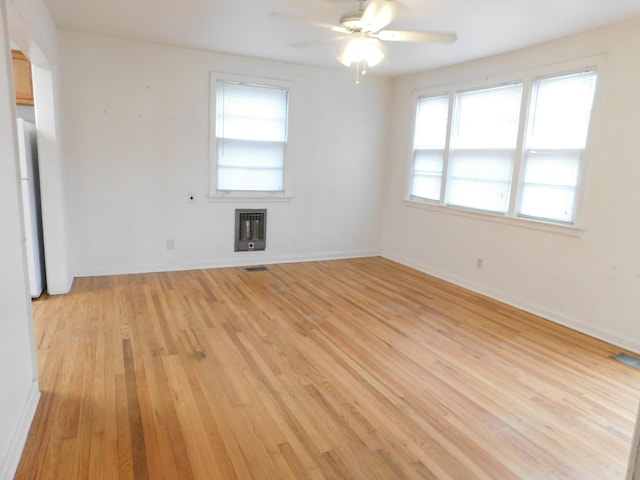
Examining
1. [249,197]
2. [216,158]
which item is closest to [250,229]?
[249,197]

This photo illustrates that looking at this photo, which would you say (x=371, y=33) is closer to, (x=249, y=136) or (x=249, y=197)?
(x=249, y=136)

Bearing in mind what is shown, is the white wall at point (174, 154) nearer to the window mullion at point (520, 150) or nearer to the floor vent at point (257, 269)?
the floor vent at point (257, 269)

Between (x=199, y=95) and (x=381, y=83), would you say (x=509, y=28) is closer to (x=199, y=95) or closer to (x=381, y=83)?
(x=381, y=83)

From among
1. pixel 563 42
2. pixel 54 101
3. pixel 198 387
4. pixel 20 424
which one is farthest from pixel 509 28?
pixel 20 424

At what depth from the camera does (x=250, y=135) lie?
17.3ft

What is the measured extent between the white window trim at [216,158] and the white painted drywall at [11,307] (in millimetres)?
2981

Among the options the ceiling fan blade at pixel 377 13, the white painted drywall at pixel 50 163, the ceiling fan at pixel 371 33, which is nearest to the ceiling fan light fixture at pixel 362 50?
the ceiling fan at pixel 371 33

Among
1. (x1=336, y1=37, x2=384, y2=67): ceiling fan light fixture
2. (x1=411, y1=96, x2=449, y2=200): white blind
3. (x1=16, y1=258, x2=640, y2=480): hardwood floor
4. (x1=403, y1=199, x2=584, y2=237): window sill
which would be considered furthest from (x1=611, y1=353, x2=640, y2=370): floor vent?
(x1=336, y1=37, x2=384, y2=67): ceiling fan light fixture

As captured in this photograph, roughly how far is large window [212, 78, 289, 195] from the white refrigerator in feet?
6.05

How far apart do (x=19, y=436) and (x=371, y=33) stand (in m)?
3.27

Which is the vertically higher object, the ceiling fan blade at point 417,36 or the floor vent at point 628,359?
the ceiling fan blade at point 417,36

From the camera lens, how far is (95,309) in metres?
3.73

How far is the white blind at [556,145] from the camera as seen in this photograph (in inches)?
147

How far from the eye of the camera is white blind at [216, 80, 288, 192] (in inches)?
202
